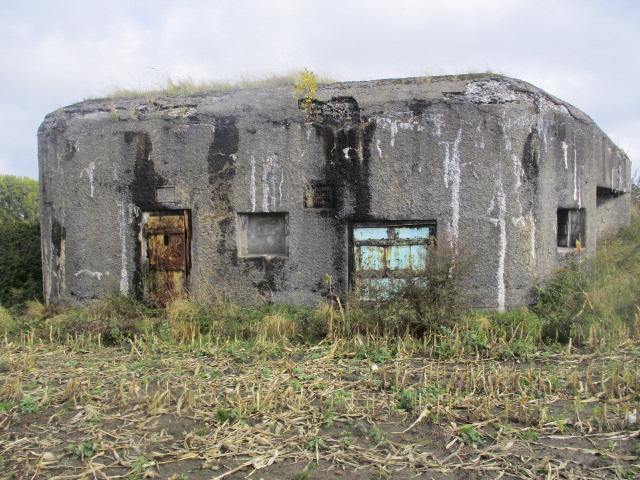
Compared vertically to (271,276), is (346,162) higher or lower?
higher

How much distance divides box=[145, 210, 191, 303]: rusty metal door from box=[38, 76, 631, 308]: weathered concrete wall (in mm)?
130

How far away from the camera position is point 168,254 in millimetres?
7328

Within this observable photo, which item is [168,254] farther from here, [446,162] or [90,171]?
[446,162]

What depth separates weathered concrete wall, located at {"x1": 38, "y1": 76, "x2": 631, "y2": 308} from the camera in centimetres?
670

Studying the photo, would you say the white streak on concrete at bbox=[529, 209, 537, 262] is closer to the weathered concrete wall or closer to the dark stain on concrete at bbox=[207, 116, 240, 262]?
the weathered concrete wall

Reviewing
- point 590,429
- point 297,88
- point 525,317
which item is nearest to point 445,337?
point 525,317

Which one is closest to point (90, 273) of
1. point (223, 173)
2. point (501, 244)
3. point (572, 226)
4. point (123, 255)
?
point (123, 255)

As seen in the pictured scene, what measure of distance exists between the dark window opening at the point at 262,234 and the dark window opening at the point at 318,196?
1.52 ft

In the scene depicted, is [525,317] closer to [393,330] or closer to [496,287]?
[496,287]

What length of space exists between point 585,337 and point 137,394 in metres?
4.59

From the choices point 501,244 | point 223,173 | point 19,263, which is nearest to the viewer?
point 501,244

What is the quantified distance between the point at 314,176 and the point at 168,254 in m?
2.38

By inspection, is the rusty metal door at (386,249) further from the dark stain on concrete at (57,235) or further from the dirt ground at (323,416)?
the dark stain on concrete at (57,235)

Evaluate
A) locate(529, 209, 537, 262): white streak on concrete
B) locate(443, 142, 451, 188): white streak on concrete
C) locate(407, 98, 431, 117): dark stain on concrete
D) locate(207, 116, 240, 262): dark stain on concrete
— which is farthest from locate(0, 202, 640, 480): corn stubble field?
locate(407, 98, 431, 117): dark stain on concrete
